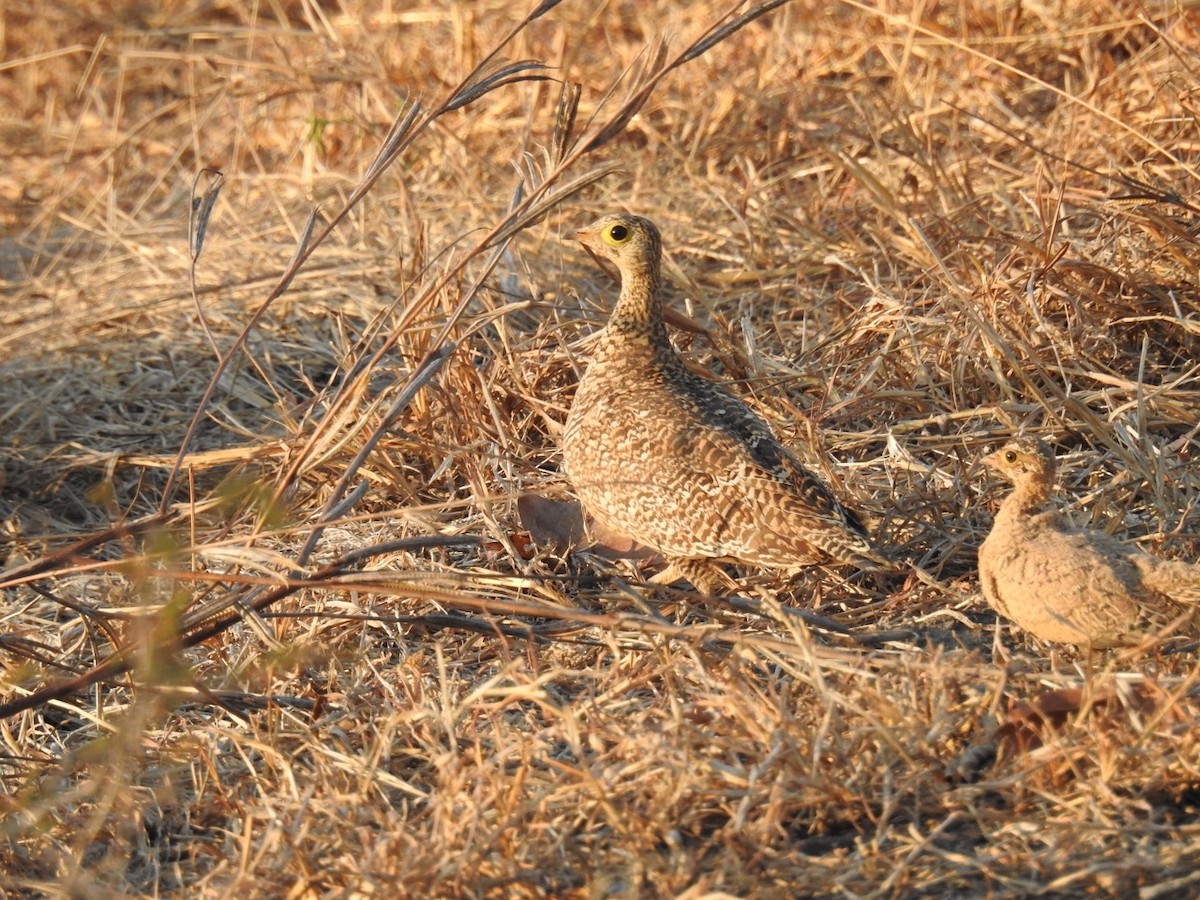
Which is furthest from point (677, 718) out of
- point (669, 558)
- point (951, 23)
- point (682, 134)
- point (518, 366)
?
Result: point (951, 23)

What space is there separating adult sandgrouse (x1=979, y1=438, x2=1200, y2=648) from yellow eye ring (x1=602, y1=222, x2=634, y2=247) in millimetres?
1433

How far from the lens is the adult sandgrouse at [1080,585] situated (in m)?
3.11

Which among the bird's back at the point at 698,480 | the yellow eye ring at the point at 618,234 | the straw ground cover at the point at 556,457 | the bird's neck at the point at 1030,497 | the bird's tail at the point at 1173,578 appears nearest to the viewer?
the straw ground cover at the point at 556,457

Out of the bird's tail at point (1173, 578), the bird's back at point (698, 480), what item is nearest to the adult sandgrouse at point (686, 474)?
the bird's back at point (698, 480)

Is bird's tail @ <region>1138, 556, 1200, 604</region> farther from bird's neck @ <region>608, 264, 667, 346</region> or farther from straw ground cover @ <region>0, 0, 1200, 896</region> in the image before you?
bird's neck @ <region>608, 264, 667, 346</region>

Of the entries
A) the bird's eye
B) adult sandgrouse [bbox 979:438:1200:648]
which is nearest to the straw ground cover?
adult sandgrouse [bbox 979:438:1200:648]

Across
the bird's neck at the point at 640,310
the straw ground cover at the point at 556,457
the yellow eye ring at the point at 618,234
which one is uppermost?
the yellow eye ring at the point at 618,234

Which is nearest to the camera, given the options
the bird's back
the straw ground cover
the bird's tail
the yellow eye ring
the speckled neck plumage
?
the straw ground cover

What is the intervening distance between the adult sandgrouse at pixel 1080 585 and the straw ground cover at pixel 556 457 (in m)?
0.10

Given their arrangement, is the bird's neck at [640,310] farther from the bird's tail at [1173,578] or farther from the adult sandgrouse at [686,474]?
the bird's tail at [1173,578]

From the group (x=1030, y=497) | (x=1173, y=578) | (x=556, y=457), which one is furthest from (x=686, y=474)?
(x=1173, y=578)

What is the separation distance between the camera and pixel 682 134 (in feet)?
21.9

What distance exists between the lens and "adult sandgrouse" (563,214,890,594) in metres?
3.68

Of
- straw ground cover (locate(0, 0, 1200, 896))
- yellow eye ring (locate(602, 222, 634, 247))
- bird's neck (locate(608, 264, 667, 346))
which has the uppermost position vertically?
yellow eye ring (locate(602, 222, 634, 247))
